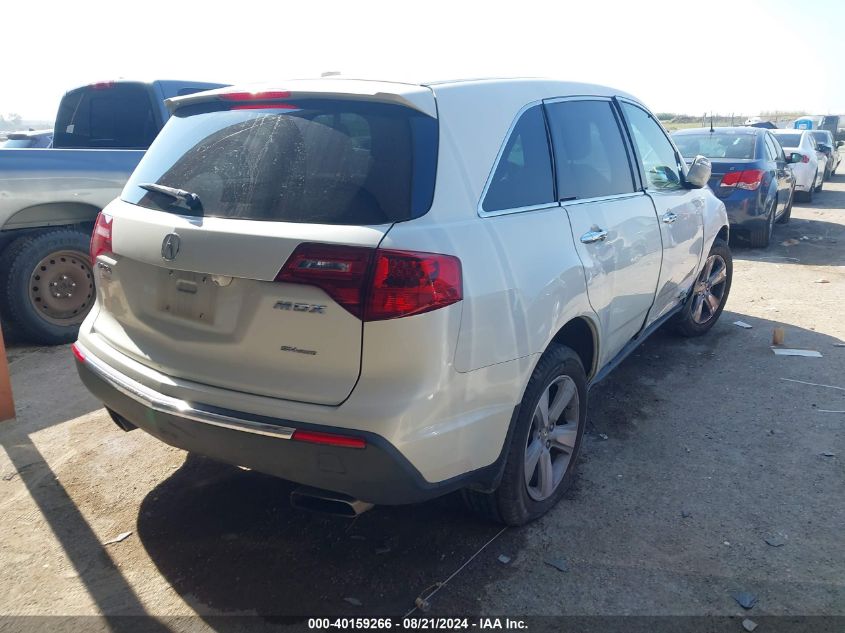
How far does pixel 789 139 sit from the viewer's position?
15.5 meters

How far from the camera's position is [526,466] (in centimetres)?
304

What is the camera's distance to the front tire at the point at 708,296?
5684mm

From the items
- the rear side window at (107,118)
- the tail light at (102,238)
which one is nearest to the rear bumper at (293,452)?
the tail light at (102,238)

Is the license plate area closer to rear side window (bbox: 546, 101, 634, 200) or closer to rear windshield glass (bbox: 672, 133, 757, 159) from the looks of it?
rear side window (bbox: 546, 101, 634, 200)

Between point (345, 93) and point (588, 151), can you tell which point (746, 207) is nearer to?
point (588, 151)

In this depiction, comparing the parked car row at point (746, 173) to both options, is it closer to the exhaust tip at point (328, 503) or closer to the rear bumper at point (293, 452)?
the rear bumper at point (293, 452)

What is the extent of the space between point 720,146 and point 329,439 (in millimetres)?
9226

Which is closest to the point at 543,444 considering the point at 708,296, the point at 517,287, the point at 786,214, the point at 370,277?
the point at 517,287

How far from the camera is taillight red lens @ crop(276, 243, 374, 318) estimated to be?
7.42ft

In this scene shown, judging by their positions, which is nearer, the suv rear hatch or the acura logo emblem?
the suv rear hatch

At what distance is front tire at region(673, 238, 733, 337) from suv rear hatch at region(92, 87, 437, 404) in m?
3.84

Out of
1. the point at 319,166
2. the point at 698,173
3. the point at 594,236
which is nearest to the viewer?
the point at 319,166

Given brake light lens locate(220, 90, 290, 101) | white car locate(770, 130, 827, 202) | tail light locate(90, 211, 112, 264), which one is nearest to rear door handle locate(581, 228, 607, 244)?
brake light lens locate(220, 90, 290, 101)

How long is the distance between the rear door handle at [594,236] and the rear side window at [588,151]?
0.19m
